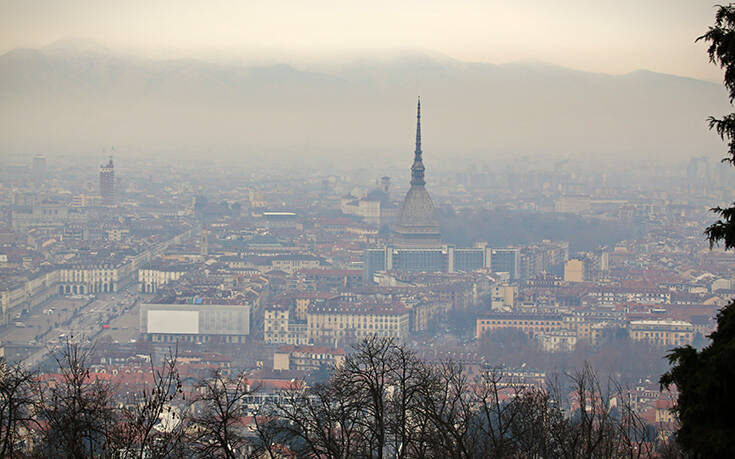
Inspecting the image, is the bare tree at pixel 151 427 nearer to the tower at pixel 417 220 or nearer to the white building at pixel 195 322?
the white building at pixel 195 322

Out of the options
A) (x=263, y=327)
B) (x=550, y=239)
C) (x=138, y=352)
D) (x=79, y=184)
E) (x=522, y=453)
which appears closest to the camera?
(x=522, y=453)

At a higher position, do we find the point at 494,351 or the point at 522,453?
the point at 522,453

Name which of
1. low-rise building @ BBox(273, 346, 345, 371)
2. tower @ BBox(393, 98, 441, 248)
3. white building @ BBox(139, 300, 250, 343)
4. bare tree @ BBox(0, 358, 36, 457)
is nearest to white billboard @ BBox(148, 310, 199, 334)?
white building @ BBox(139, 300, 250, 343)

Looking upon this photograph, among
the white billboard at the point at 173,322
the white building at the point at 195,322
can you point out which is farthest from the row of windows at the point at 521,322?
the white billboard at the point at 173,322

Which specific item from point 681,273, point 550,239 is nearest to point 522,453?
point 681,273

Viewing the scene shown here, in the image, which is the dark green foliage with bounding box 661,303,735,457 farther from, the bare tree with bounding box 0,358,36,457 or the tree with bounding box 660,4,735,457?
the bare tree with bounding box 0,358,36,457

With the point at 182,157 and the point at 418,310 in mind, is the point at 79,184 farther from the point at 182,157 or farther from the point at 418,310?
the point at 418,310
